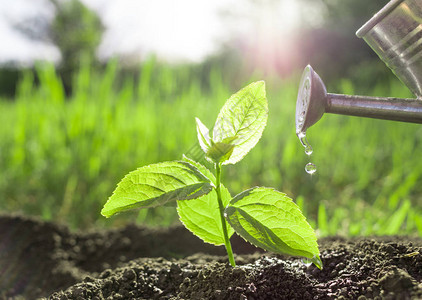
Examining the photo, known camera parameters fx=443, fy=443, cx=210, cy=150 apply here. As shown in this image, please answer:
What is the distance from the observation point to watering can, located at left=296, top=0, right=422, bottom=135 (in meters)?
1.04

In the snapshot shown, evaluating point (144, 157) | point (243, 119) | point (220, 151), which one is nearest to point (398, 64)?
point (243, 119)

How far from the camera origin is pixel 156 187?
0.96 meters

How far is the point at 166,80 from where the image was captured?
369 centimetres

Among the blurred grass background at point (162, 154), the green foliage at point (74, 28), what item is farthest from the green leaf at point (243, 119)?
the green foliage at point (74, 28)

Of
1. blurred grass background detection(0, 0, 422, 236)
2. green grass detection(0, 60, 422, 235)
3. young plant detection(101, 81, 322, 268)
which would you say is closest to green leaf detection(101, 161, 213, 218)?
young plant detection(101, 81, 322, 268)

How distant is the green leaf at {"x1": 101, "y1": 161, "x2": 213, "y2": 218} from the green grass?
154cm

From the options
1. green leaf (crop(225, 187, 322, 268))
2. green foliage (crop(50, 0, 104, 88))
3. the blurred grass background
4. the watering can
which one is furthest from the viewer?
green foliage (crop(50, 0, 104, 88))

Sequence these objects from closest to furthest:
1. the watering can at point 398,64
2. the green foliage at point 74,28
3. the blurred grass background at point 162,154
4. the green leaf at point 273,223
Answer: the green leaf at point 273,223 < the watering can at point 398,64 < the blurred grass background at point 162,154 < the green foliage at point 74,28

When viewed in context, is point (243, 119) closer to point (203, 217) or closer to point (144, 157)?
point (203, 217)

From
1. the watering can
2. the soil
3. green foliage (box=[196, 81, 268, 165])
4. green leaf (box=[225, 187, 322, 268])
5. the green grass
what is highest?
the watering can

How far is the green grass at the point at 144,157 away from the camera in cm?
282

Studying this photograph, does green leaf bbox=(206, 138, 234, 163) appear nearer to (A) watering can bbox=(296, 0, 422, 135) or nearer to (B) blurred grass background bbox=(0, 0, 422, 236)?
(A) watering can bbox=(296, 0, 422, 135)

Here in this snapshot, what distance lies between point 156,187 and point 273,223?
10.4 inches

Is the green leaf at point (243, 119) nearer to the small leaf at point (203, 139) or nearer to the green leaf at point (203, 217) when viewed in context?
A: the small leaf at point (203, 139)
